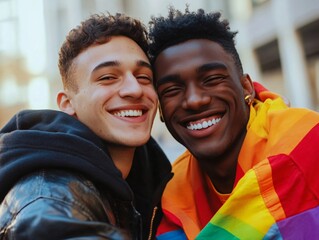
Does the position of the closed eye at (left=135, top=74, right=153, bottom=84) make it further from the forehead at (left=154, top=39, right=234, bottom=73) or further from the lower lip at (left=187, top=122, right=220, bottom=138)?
the lower lip at (left=187, top=122, right=220, bottom=138)

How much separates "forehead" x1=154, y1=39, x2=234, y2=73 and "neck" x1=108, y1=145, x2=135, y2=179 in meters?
0.59

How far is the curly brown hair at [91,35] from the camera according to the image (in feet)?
8.78

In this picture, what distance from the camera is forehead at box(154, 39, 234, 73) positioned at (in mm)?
2819

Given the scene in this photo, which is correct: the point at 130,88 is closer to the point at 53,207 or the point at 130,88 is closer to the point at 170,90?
the point at 170,90

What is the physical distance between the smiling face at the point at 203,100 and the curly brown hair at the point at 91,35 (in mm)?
310

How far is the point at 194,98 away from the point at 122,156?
1.76 feet

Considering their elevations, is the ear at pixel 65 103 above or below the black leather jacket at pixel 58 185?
above

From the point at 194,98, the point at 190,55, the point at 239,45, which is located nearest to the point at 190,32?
the point at 190,55

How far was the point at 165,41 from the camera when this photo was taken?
303 centimetres

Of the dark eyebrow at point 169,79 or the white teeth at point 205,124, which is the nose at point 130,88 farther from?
the white teeth at point 205,124

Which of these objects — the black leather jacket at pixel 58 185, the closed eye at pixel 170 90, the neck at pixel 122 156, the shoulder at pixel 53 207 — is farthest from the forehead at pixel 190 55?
the shoulder at pixel 53 207

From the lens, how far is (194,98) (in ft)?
8.96

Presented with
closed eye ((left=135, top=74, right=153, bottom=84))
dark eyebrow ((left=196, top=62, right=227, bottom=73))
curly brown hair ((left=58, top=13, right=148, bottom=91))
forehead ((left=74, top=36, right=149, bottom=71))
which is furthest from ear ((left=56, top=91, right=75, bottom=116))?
dark eyebrow ((left=196, top=62, right=227, bottom=73))

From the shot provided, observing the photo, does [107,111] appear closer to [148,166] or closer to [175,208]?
[148,166]
